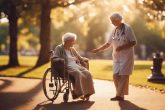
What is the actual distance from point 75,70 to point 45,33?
2223 centimetres

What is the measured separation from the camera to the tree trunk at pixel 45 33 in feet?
112

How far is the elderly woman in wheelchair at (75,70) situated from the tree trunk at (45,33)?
2026 cm

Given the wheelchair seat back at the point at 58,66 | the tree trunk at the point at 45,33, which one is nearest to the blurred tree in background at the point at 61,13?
the tree trunk at the point at 45,33

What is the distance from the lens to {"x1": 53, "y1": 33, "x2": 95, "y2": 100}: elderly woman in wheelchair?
512 inches

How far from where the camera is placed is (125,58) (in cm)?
1347

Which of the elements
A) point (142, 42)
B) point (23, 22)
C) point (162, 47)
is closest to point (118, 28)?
point (23, 22)

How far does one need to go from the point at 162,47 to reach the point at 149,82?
3285 inches

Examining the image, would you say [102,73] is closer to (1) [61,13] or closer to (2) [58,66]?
(2) [58,66]

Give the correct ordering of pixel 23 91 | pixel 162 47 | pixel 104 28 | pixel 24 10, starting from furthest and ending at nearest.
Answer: pixel 162 47 → pixel 104 28 → pixel 24 10 → pixel 23 91

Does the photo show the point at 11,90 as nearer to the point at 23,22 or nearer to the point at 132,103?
the point at 132,103

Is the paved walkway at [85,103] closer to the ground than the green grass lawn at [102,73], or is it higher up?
higher up

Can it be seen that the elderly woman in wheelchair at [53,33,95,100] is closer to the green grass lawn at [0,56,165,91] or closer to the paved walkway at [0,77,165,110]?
the paved walkway at [0,77,165,110]

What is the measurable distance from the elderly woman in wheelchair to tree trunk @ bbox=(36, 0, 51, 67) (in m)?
20.3

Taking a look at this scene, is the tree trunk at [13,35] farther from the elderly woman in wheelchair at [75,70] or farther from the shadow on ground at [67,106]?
the shadow on ground at [67,106]
